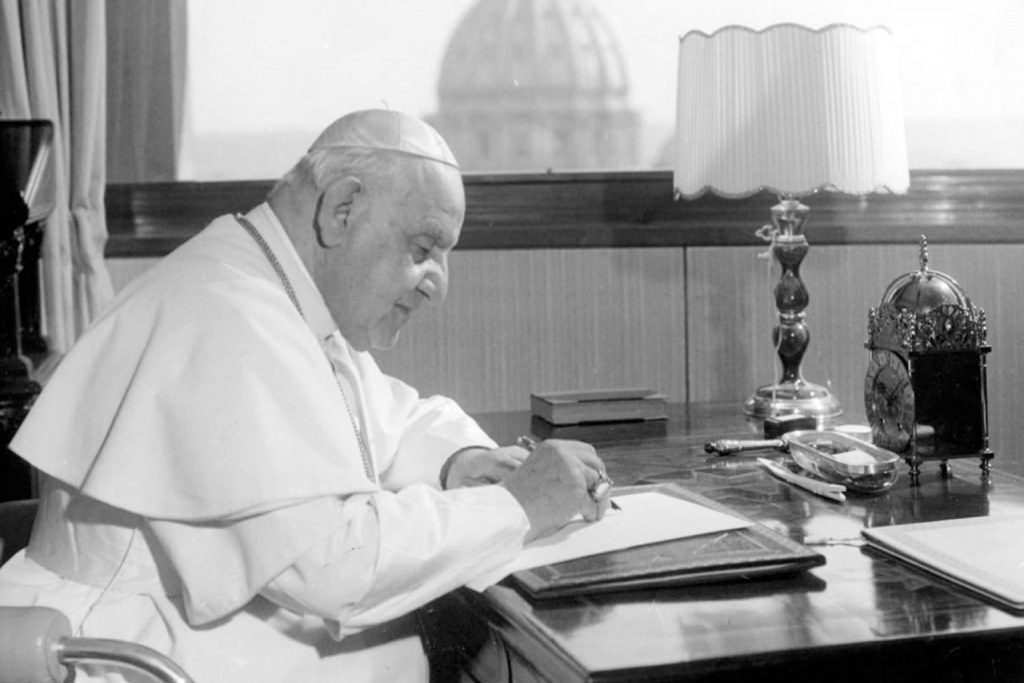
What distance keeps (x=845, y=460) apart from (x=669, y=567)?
0.62 metres

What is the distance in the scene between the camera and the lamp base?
2.78 metres

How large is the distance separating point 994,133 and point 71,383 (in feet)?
9.55

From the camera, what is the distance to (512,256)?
3697mm

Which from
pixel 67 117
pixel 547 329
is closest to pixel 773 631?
pixel 547 329

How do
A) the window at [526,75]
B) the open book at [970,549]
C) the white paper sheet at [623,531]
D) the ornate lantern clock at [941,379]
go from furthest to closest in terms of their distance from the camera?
the window at [526,75] → the ornate lantern clock at [941,379] → the white paper sheet at [623,531] → the open book at [970,549]

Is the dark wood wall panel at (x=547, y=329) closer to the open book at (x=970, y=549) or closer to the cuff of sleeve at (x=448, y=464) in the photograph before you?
the cuff of sleeve at (x=448, y=464)

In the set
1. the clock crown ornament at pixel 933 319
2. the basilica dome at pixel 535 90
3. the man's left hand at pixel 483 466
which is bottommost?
the man's left hand at pixel 483 466

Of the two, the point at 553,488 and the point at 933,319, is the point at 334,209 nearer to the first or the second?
the point at 553,488

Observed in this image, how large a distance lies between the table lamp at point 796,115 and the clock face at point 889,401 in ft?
1.70

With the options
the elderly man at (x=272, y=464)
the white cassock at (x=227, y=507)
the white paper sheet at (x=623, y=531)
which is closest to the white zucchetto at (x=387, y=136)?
the elderly man at (x=272, y=464)

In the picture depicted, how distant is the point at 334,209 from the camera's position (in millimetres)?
1854

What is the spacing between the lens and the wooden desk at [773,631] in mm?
1278

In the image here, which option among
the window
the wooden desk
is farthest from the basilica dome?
the wooden desk

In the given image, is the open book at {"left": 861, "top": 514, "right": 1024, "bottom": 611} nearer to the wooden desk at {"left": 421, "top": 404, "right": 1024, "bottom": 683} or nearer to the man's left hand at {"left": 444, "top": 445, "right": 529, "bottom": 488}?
the wooden desk at {"left": 421, "top": 404, "right": 1024, "bottom": 683}
